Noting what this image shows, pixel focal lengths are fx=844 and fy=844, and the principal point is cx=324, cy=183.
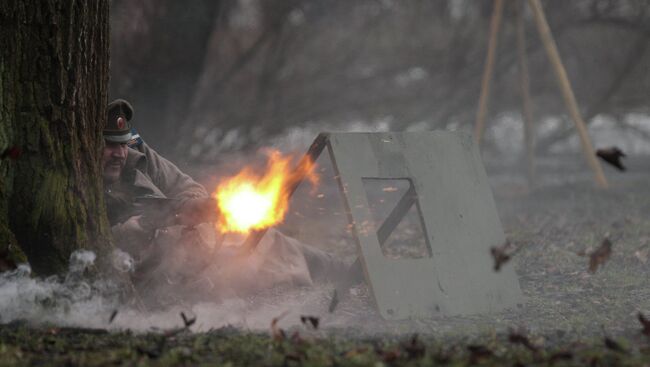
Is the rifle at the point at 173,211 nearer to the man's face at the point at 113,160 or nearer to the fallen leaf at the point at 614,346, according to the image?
the man's face at the point at 113,160

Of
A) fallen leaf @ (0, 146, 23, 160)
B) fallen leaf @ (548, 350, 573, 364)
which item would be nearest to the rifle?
fallen leaf @ (0, 146, 23, 160)

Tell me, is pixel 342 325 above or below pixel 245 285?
below

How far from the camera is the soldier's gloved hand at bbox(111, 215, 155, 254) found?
5832 mm

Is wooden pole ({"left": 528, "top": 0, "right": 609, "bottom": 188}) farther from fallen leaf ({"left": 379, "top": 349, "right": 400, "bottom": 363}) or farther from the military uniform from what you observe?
fallen leaf ({"left": 379, "top": 349, "right": 400, "bottom": 363})

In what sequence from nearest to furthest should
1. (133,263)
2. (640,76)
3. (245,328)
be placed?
(245,328), (133,263), (640,76)

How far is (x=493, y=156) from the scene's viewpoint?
58.4 feet

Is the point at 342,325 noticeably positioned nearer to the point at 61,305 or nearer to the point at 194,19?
the point at 61,305

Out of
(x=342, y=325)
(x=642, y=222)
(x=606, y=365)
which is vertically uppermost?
(x=642, y=222)

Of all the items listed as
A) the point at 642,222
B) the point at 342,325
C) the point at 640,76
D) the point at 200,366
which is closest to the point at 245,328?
the point at 342,325

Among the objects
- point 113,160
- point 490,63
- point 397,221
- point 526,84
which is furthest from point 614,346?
point 526,84

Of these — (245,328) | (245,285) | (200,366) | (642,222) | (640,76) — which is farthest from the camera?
(640,76)

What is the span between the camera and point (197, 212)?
5.69m

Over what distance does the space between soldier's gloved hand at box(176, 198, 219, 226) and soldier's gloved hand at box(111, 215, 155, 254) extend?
0.93ft

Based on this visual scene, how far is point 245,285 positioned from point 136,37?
696 cm
